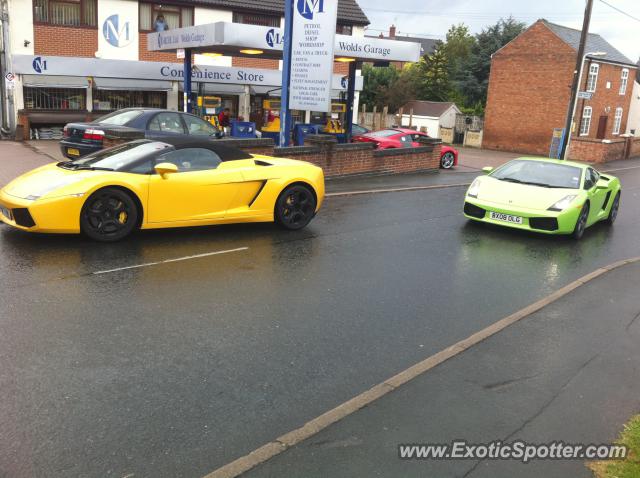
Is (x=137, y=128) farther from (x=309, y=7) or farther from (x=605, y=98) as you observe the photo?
(x=605, y=98)

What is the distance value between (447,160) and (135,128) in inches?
496

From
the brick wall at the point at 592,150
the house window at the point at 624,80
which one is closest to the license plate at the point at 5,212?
the brick wall at the point at 592,150

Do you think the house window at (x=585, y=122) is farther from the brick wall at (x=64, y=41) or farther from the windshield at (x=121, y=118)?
the windshield at (x=121, y=118)

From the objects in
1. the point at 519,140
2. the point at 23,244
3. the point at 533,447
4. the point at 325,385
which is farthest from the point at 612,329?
the point at 519,140

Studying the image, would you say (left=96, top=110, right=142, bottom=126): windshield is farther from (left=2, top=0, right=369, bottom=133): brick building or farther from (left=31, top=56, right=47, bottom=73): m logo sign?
(left=31, top=56, right=47, bottom=73): m logo sign

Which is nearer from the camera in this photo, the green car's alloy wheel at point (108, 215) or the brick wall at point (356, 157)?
the green car's alloy wheel at point (108, 215)

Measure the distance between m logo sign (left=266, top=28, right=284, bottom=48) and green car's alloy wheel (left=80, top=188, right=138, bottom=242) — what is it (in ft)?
36.1

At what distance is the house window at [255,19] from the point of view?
30125 mm

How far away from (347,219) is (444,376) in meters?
6.65

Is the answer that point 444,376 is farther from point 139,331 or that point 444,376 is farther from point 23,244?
point 23,244

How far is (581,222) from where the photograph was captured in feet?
35.9

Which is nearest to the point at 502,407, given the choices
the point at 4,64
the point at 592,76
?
the point at 4,64

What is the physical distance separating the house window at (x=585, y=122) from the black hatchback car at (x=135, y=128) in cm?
3274

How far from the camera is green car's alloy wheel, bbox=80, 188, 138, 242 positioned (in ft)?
26.3
